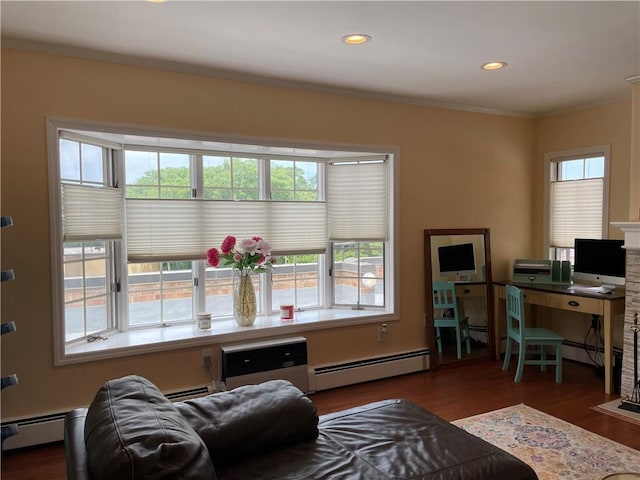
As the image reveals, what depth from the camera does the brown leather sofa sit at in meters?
1.38

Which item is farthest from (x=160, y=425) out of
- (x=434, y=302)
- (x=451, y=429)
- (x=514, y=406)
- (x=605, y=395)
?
(x=605, y=395)

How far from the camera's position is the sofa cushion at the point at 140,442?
130cm

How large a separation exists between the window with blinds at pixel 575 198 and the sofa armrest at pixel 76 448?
14.6ft

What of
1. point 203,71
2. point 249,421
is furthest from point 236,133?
point 249,421

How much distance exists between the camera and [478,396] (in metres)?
3.82

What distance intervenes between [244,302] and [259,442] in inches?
74.8

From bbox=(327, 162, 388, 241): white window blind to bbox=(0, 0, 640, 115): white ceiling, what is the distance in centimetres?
74

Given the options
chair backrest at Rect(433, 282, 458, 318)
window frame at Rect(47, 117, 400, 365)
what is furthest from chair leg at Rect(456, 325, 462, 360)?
window frame at Rect(47, 117, 400, 365)

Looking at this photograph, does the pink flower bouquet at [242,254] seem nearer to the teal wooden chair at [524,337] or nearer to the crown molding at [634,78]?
the teal wooden chair at [524,337]

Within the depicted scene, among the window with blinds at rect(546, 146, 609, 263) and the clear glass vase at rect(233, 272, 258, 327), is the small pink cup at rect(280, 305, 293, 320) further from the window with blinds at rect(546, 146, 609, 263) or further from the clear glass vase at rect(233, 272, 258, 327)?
the window with blinds at rect(546, 146, 609, 263)

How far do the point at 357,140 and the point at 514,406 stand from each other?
7.88ft

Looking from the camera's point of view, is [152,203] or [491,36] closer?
[491,36]

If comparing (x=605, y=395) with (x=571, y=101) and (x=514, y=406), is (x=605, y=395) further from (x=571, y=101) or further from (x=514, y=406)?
(x=571, y=101)

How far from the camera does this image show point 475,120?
4.65 meters
